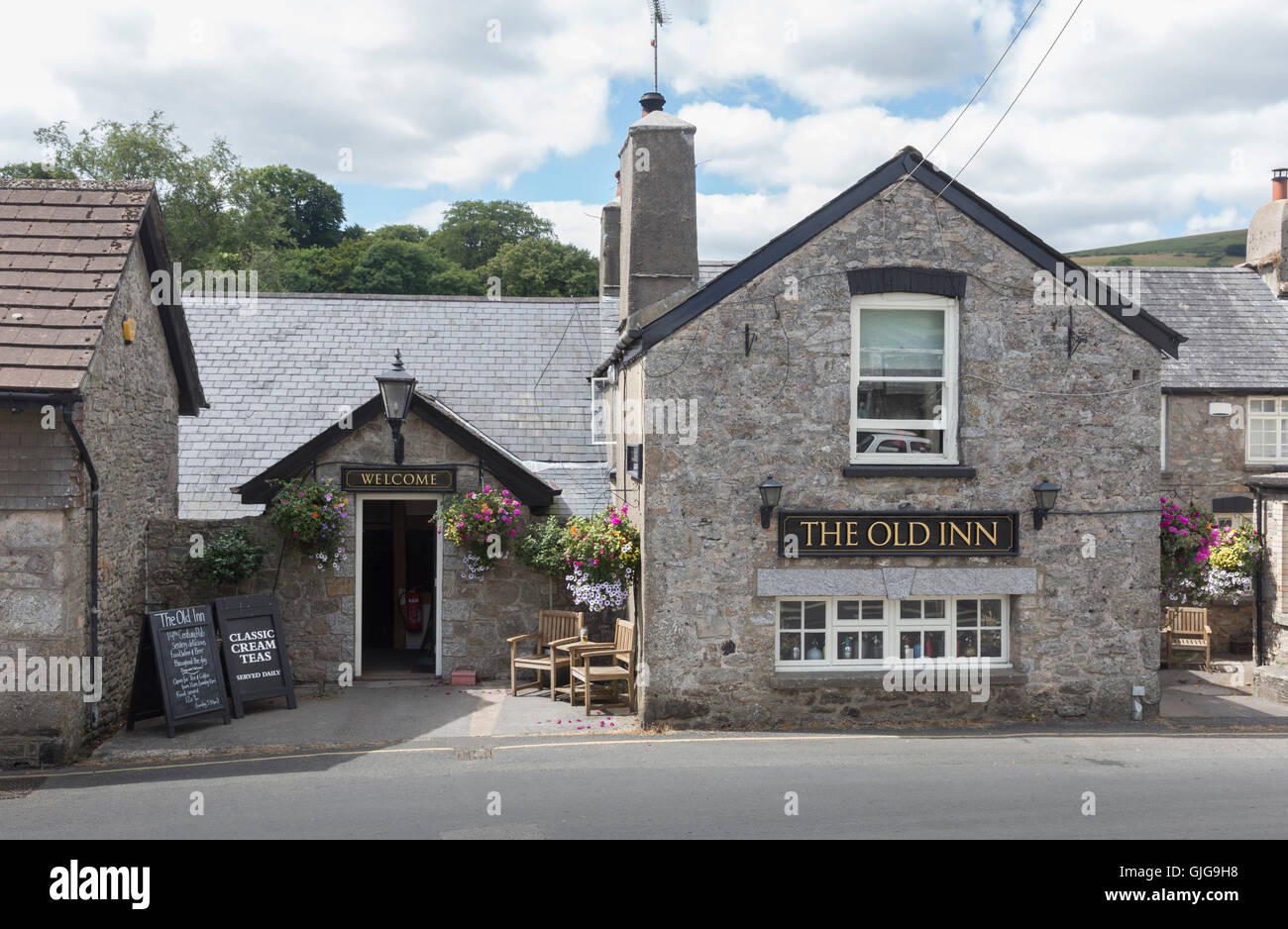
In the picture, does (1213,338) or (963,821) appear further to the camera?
(1213,338)

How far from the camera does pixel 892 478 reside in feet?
37.9

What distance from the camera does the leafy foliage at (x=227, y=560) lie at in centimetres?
1283

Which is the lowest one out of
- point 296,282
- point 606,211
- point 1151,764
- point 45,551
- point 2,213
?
point 1151,764

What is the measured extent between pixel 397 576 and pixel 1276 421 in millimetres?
16689

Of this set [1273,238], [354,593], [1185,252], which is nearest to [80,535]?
[354,593]

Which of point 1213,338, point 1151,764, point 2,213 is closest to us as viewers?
point 1151,764

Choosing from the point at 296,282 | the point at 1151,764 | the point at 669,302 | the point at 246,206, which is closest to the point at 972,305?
the point at 669,302

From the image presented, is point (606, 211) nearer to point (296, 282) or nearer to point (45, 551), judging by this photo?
point (45, 551)

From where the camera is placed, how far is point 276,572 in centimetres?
1359

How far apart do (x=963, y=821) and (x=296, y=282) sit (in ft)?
151

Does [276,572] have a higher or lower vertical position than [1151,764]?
higher

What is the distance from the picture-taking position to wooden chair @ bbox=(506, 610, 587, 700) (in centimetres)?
1289

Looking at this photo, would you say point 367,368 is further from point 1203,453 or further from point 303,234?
point 303,234

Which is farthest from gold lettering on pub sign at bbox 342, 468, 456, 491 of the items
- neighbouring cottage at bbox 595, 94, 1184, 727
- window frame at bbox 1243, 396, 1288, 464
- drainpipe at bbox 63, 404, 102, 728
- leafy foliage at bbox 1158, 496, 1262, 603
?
window frame at bbox 1243, 396, 1288, 464
